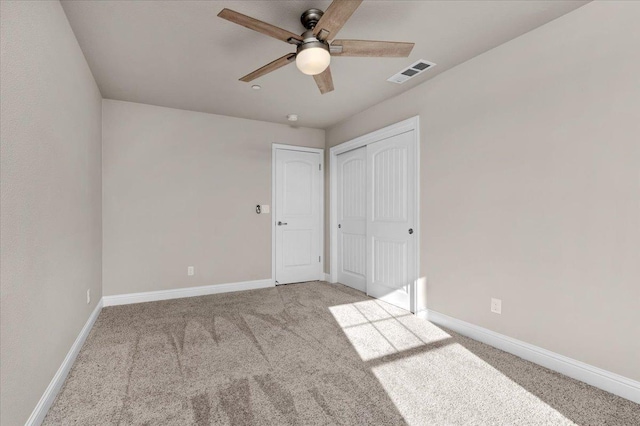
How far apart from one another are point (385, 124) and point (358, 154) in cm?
71

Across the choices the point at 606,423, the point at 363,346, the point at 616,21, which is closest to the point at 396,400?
the point at 363,346

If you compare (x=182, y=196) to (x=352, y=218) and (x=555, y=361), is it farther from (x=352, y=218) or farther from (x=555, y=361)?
(x=555, y=361)

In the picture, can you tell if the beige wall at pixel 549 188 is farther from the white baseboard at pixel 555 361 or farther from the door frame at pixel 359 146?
the door frame at pixel 359 146

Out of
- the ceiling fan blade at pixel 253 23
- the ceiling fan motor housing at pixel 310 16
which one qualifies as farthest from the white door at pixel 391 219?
the ceiling fan blade at pixel 253 23

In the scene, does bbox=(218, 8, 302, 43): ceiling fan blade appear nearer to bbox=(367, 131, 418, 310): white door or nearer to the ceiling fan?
the ceiling fan

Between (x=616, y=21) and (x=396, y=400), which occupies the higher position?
(x=616, y=21)

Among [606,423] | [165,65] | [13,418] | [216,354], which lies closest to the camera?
[13,418]

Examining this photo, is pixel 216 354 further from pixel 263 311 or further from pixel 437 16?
pixel 437 16

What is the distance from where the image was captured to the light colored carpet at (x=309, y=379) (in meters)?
1.74

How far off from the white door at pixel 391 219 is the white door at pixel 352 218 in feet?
0.77

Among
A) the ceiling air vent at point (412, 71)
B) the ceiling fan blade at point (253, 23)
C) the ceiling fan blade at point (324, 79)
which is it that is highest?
the ceiling air vent at point (412, 71)

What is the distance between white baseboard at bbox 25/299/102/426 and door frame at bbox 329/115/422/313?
3068mm

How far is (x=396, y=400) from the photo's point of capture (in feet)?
6.12

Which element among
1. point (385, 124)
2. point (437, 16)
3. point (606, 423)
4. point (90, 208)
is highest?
point (437, 16)
